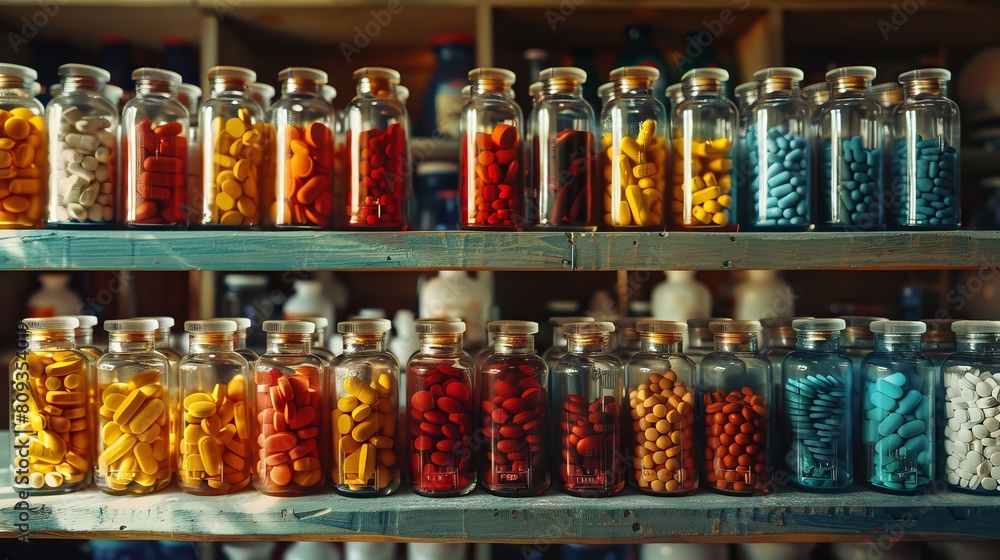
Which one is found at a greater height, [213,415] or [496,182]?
[496,182]

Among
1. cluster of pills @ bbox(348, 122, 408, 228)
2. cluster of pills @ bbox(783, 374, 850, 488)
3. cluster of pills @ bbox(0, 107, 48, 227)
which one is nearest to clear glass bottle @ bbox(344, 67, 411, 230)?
cluster of pills @ bbox(348, 122, 408, 228)

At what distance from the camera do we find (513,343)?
94 centimetres

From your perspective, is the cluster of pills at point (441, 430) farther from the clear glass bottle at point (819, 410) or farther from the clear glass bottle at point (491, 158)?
the clear glass bottle at point (819, 410)

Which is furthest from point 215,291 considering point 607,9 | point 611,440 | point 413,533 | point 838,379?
point 838,379

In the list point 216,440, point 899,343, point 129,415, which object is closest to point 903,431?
point 899,343

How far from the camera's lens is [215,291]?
1.43 metres

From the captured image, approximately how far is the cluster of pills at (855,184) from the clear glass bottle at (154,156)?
96 cm

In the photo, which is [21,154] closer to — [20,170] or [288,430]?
[20,170]

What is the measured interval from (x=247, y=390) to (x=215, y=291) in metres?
0.57

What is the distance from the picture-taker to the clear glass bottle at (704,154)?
93 cm

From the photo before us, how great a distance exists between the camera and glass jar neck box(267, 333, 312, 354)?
3.06ft

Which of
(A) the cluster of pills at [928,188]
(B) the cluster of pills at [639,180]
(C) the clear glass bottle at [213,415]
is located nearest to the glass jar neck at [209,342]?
(C) the clear glass bottle at [213,415]

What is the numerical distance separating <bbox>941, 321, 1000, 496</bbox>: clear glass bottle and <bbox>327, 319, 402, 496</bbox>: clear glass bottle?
0.81 metres

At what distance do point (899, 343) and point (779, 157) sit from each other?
1.08 feet
